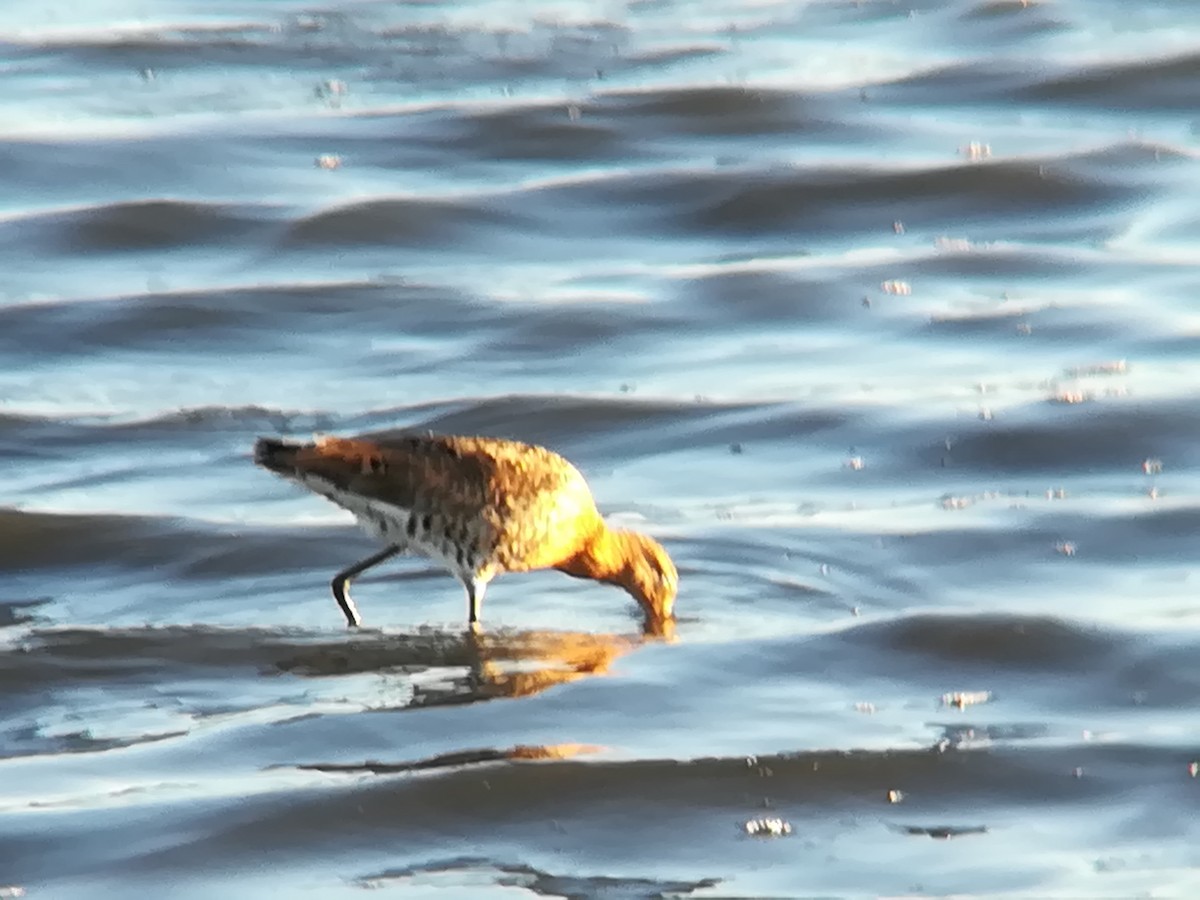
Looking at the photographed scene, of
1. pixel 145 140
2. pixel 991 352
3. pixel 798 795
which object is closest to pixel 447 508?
pixel 798 795

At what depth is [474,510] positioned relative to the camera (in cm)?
816

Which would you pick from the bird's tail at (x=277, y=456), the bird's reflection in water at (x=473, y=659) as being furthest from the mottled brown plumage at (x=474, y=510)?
the bird's reflection in water at (x=473, y=659)

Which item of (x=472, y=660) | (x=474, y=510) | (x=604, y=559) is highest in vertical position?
(x=474, y=510)

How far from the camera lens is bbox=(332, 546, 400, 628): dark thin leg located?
311 inches

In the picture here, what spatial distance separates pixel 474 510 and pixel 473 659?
71 centimetres

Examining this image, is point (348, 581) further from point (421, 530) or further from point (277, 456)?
point (277, 456)

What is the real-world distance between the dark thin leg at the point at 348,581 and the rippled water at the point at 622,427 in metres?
0.07

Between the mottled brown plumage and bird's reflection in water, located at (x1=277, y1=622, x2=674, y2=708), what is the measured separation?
0.17 m

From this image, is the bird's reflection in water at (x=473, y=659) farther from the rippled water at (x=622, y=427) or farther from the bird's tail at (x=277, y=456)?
the bird's tail at (x=277, y=456)

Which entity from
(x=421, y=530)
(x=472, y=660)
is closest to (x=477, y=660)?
(x=472, y=660)

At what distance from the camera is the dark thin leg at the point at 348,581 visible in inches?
311

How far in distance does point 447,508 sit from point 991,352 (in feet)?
10.4

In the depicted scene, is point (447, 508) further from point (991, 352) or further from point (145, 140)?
point (145, 140)

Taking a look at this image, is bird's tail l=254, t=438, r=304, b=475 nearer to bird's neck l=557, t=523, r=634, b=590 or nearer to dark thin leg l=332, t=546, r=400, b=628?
dark thin leg l=332, t=546, r=400, b=628
